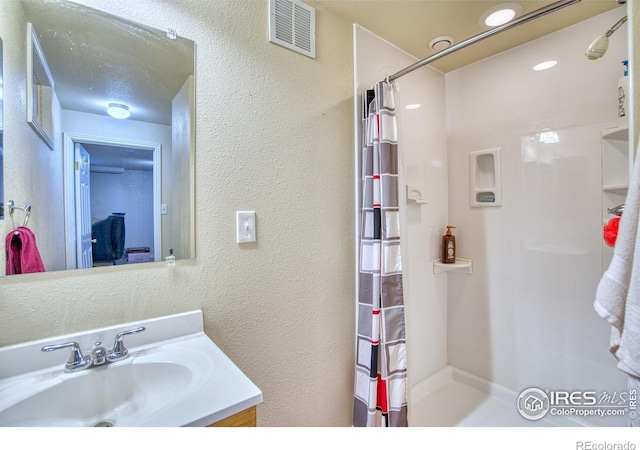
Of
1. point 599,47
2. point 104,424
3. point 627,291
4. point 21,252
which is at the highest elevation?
point 599,47

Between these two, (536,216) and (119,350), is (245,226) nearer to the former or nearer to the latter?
(119,350)

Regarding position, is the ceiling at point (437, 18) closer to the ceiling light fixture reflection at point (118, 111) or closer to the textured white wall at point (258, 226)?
the textured white wall at point (258, 226)

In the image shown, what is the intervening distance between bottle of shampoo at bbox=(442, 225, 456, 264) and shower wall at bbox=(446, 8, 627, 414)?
0.36ft

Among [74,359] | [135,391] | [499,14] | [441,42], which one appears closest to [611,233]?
[499,14]

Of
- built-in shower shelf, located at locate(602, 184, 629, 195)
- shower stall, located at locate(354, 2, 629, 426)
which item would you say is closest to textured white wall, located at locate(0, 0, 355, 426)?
shower stall, located at locate(354, 2, 629, 426)

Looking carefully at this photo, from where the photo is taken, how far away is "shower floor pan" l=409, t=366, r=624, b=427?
1.64 m

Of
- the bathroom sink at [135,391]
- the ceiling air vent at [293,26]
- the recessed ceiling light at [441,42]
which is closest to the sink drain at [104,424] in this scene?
the bathroom sink at [135,391]

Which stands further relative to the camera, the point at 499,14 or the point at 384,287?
the point at 499,14

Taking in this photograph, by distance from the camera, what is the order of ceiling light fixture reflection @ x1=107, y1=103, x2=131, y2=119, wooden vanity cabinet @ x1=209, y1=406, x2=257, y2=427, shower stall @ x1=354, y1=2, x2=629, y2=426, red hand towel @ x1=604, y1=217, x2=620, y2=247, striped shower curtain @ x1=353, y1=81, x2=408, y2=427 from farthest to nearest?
1. shower stall @ x1=354, y1=2, x2=629, y2=426
2. striped shower curtain @ x1=353, y1=81, x2=408, y2=427
3. red hand towel @ x1=604, y1=217, x2=620, y2=247
4. ceiling light fixture reflection @ x1=107, y1=103, x2=131, y2=119
5. wooden vanity cabinet @ x1=209, y1=406, x2=257, y2=427

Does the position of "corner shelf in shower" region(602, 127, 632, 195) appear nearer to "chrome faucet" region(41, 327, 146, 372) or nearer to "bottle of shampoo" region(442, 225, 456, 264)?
"bottle of shampoo" region(442, 225, 456, 264)

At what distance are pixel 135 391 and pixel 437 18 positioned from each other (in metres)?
2.05

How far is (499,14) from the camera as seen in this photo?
1.41 metres

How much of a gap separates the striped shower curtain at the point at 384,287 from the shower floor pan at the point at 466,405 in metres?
0.42

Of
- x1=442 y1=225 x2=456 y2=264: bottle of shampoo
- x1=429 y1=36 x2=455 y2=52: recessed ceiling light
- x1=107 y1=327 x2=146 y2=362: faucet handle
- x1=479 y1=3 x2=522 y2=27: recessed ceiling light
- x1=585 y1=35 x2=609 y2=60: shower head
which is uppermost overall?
x1=429 y1=36 x2=455 y2=52: recessed ceiling light
